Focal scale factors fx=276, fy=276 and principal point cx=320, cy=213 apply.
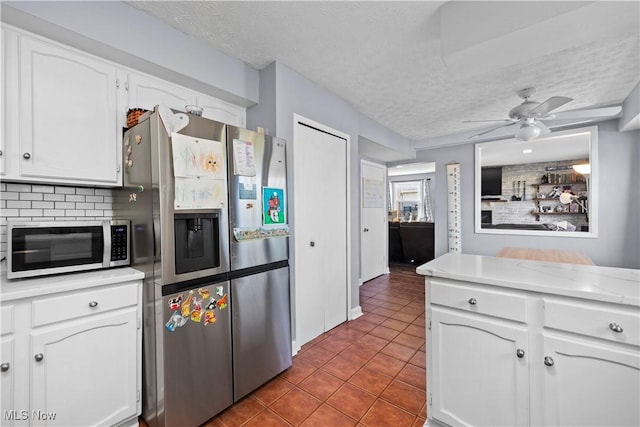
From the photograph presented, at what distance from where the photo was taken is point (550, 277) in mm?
1299

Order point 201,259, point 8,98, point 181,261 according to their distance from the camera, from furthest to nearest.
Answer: point 201,259, point 181,261, point 8,98

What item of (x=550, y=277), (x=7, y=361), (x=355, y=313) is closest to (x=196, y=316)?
(x=7, y=361)

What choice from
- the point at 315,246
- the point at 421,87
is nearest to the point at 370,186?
the point at 421,87

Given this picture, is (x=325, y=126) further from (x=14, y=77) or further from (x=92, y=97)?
(x=14, y=77)

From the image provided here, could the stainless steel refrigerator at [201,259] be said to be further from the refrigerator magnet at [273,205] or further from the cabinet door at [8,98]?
the cabinet door at [8,98]

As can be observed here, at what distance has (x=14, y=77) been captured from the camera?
4.87 ft

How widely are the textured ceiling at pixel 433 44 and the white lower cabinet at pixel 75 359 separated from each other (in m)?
1.82

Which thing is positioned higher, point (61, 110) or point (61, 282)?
point (61, 110)

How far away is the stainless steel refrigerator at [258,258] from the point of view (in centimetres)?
183

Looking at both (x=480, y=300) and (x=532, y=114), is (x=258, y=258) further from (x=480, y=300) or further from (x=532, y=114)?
(x=532, y=114)

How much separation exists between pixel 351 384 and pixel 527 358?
1219 millimetres

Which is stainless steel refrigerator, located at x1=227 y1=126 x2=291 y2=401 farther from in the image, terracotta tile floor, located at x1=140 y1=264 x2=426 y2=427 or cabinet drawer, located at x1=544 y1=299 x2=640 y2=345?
cabinet drawer, located at x1=544 y1=299 x2=640 y2=345

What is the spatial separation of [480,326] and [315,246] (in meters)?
1.63

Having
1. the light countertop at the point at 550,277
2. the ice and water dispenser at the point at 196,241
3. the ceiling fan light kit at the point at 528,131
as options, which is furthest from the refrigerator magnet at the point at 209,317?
the ceiling fan light kit at the point at 528,131
